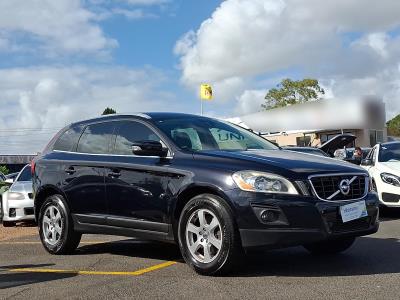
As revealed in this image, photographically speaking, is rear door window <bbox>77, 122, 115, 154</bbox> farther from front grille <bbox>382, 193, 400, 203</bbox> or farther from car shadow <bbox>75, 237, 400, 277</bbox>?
front grille <bbox>382, 193, 400, 203</bbox>

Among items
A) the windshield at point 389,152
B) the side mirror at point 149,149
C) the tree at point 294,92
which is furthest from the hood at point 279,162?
the tree at point 294,92

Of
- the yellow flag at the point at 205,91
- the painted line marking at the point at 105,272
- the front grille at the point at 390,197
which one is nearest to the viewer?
the painted line marking at the point at 105,272

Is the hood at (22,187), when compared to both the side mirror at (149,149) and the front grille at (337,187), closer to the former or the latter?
the side mirror at (149,149)

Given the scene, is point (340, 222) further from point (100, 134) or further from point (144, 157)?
point (100, 134)

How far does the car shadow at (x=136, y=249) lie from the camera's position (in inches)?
293

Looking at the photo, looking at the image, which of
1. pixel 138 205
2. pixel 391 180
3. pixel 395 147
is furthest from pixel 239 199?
pixel 395 147

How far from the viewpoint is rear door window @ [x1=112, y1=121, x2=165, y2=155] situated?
6.88 m

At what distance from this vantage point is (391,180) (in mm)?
10891

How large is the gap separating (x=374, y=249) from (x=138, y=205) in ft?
9.39

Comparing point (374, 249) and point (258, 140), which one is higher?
point (258, 140)

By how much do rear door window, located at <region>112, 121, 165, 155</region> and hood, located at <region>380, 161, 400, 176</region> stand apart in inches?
226

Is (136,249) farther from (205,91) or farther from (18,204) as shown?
(205,91)

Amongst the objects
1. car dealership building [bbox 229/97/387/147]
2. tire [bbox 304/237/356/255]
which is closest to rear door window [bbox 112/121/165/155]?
tire [bbox 304/237/356/255]

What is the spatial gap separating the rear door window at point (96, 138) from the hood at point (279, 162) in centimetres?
158
